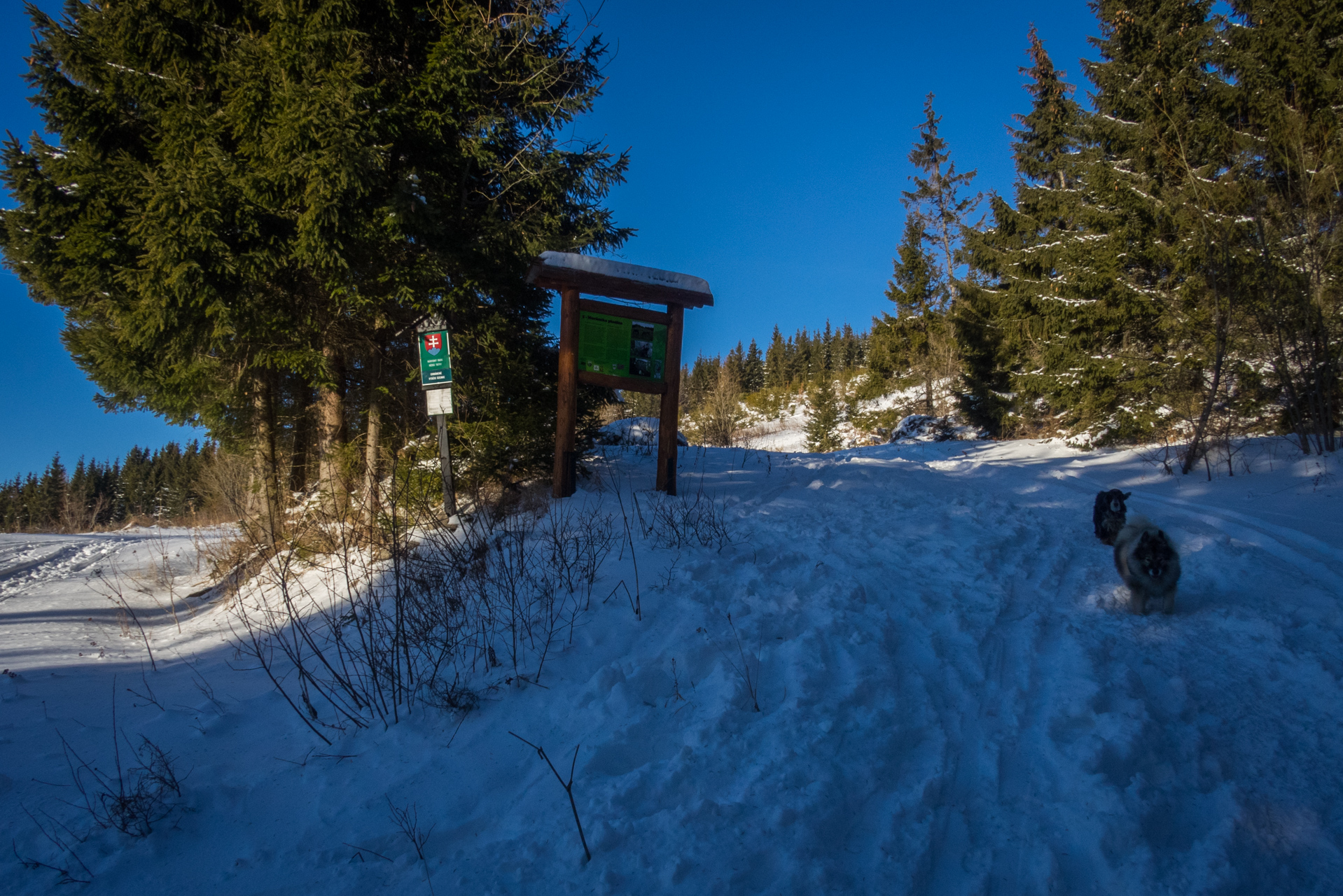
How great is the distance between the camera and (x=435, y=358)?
21.1ft

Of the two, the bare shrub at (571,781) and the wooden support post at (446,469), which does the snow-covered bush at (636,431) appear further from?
the bare shrub at (571,781)

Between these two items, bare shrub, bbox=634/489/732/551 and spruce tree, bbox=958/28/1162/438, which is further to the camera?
spruce tree, bbox=958/28/1162/438

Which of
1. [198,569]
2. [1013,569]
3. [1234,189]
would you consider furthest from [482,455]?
[1234,189]

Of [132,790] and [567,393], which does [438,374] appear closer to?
[567,393]

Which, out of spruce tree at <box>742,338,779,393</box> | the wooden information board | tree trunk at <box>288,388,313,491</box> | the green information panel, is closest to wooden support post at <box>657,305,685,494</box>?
the wooden information board

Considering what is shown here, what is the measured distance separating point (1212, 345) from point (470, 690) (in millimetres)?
13259

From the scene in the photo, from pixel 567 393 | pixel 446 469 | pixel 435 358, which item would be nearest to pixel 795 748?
pixel 567 393

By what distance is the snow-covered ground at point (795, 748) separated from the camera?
6.66 feet

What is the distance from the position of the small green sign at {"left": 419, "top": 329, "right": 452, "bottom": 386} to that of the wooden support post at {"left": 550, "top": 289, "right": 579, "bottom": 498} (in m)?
1.32

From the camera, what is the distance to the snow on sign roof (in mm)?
6484

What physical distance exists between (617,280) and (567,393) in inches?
60.0

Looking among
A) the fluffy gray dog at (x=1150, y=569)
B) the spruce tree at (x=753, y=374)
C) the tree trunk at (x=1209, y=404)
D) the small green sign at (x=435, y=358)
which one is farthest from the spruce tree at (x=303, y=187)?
the spruce tree at (x=753, y=374)

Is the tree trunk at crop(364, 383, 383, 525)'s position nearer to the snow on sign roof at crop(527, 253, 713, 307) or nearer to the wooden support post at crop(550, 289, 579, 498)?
the wooden support post at crop(550, 289, 579, 498)

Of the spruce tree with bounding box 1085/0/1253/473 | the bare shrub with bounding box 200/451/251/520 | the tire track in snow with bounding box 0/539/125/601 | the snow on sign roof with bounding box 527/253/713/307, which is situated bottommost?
the tire track in snow with bounding box 0/539/125/601
